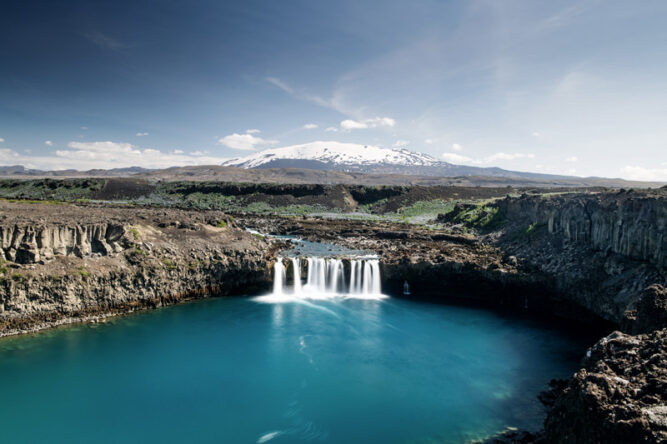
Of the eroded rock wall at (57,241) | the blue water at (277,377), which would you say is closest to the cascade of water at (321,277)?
the blue water at (277,377)

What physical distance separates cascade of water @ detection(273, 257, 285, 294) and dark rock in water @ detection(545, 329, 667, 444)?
27816 millimetres

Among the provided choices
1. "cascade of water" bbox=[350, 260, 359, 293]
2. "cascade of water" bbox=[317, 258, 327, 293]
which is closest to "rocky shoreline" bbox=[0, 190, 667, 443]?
"cascade of water" bbox=[350, 260, 359, 293]

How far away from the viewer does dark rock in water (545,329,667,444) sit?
1070 cm

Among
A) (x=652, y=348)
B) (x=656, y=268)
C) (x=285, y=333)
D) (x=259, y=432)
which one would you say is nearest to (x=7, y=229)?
(x=285, y=333)

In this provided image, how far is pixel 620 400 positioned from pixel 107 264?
33009 mm

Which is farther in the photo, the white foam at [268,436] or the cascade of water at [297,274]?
the cascade of water at [297,274]

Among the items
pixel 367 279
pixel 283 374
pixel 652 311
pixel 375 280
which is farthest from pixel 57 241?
pixel 652 311

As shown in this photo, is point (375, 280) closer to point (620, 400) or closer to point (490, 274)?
point (490, 274)

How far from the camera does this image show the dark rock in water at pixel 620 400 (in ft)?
35.1

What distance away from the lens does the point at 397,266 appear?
39969 millimetres

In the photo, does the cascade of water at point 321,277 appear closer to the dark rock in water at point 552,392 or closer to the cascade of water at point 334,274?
the cascade of water at point 334,274

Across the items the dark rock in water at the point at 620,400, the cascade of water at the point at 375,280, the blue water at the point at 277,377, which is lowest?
the blue water at the point at 277,377

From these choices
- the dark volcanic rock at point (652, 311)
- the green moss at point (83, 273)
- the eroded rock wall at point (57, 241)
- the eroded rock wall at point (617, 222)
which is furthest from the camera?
the green moss at point (83, 273)

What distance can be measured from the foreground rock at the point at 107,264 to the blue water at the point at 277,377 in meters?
1.62
